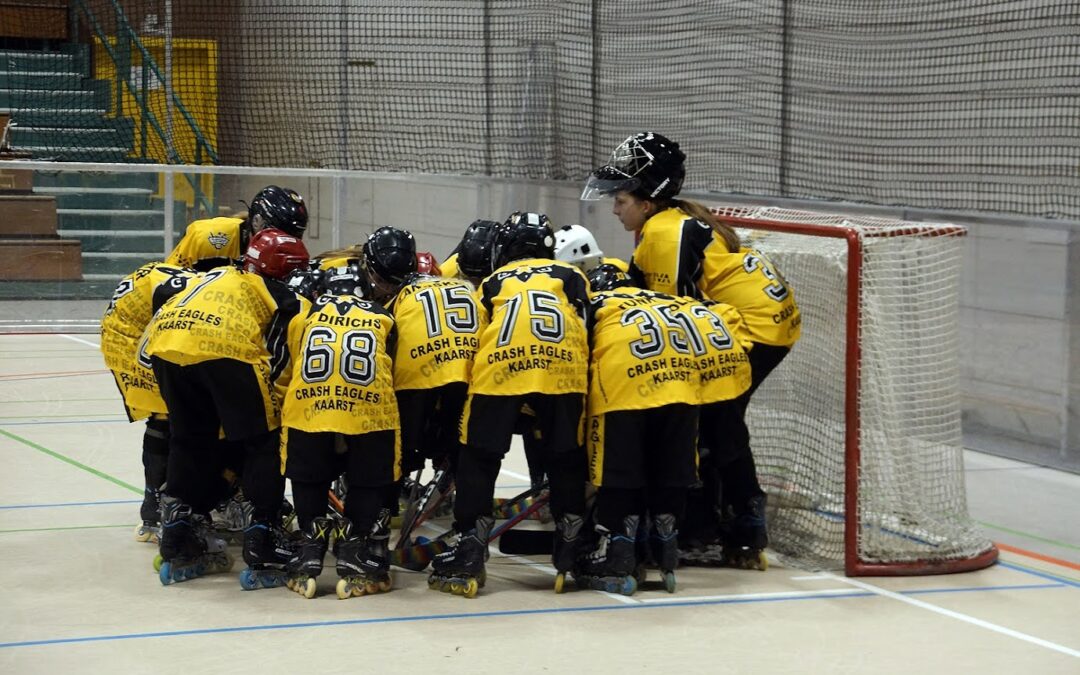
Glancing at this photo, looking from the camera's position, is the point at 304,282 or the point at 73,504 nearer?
the point at 304,282

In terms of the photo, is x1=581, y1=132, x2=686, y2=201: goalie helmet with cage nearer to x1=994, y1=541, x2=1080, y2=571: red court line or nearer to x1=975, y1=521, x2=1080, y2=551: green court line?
x1=994, y1=541, x2=1080, y2=571: red court line

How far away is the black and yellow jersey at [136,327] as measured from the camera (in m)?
5.90

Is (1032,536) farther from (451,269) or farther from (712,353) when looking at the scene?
(451,269)

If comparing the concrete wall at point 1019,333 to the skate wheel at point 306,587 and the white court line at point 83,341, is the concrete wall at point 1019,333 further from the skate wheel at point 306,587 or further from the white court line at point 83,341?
the white court line at point 83,341

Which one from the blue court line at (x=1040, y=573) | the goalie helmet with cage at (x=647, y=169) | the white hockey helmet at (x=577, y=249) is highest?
the goalie helmet with cage at (x=647, y=169)

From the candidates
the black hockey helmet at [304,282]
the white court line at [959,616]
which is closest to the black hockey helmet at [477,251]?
the black hockey helmet at [304,282]

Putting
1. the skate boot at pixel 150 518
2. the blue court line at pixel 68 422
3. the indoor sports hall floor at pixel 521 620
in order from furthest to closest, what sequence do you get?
the blue court line at pixel 68 422 → the skate boot at pixel 150 518 → the indoor sports hall floor at pixel 521 620

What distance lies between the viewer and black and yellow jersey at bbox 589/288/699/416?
17.1 feet

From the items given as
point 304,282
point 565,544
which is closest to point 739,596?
point 565,544

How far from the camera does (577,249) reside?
6.17 metres

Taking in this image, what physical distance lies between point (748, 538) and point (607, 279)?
1176 mm

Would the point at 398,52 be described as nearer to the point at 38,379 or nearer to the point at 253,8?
the point at 253,8

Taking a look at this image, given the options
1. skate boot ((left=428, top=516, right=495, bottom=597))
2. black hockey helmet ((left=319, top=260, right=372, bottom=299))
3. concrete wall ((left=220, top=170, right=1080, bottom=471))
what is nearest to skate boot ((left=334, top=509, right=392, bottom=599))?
skate boot ((left=428, top=516, right=495, bottom=597))

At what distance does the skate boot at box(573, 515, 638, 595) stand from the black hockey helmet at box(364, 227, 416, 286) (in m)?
1.20
